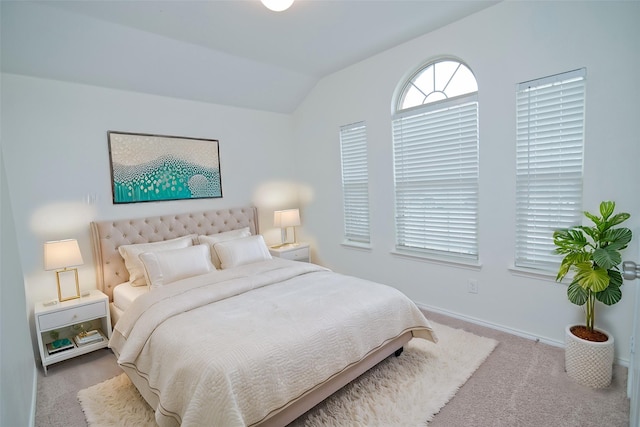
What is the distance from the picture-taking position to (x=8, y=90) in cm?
267

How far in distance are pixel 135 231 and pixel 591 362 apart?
3945mm

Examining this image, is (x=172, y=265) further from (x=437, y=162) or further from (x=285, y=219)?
(x=437, y=162)

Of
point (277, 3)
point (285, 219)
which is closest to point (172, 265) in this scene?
point (285, 219)

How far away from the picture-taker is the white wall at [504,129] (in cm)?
221

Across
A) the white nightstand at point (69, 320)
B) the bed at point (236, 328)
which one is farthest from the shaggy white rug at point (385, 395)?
the white nightstand at point (69, 320)

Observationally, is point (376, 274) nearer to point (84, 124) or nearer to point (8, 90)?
point (84, 124)

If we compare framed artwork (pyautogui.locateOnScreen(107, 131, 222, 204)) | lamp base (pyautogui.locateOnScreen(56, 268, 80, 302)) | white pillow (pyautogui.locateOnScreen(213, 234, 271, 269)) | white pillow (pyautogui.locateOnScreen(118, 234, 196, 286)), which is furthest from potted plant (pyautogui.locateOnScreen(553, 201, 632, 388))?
lamp base (pyautogui.locateOnScreen(56, 268, 80, 302))

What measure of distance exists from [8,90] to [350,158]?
3.34 m

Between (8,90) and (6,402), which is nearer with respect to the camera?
(6,402)

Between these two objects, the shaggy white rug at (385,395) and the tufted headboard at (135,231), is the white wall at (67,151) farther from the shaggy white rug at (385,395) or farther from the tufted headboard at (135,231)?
the shaggy white rug at (385,395)

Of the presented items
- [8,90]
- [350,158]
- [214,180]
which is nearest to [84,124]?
[8,90]

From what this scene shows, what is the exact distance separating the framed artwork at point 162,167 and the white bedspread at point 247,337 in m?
1.32

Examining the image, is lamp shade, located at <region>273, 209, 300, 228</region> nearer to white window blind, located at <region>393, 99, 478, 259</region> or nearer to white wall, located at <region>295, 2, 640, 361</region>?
white wall, located at <region>295, 2, 640, 361</region>

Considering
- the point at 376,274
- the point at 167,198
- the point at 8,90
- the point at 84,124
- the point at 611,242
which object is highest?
the point at 8,90
